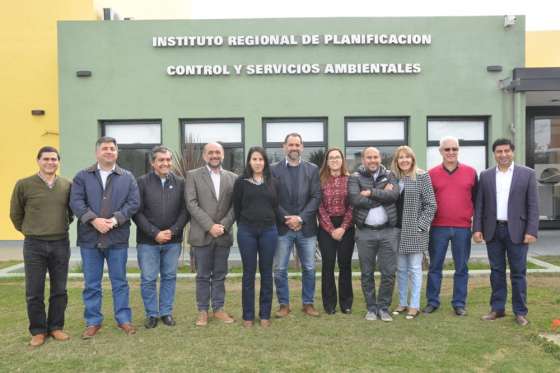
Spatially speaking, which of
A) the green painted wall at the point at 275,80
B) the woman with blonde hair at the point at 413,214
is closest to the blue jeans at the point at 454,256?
the woman with blonde hair at the point at 413,214

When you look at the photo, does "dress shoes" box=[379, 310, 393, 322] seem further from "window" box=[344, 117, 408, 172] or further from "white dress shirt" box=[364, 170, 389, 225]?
"window" box=[344, 117, 408, 172]

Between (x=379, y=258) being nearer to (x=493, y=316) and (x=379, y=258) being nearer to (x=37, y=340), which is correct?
(x=493, y=316)

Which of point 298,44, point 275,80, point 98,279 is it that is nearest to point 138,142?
point 275,80

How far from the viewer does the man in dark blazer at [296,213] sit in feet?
17.2

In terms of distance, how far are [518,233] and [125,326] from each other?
4060mm

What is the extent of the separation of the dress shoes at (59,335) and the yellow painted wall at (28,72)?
27.1 feet

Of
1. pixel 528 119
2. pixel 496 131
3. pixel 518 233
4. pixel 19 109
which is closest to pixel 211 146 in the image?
pixel 518 233

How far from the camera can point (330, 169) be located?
5418 mm

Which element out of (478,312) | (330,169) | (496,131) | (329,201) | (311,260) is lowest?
(478,312)

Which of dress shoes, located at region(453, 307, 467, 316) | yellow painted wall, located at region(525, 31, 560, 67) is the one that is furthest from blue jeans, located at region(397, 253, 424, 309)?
yellow painted wall, located at region(525, 31, 560, 67)

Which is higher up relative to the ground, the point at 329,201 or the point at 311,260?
the point at 329,201

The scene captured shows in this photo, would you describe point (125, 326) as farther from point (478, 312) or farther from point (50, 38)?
point (50, 38)

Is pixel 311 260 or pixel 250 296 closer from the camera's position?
pixel 250 296

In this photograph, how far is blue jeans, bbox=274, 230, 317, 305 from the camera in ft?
17.5
